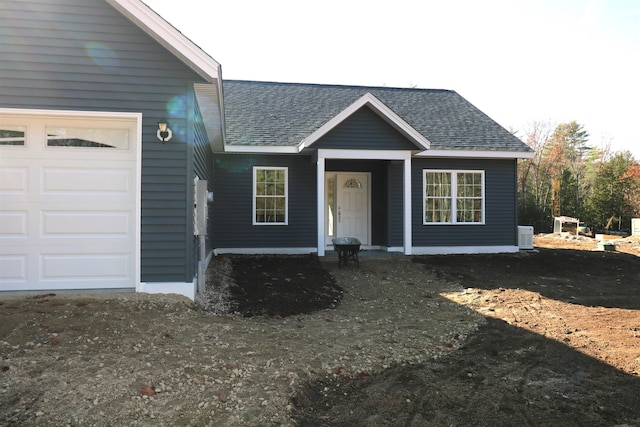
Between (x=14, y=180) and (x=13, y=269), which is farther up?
(x=14, y=180)

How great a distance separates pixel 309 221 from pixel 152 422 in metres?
9.93

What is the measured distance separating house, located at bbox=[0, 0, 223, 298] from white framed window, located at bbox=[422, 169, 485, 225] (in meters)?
8.63

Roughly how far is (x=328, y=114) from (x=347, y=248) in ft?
17.1

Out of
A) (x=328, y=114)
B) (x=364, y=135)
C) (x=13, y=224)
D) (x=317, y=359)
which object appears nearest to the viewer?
(x=317, y=359)

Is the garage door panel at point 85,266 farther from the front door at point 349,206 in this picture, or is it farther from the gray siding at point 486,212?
the gray siding at point 486,212

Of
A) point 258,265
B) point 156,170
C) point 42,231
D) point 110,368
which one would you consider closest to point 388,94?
point 258,265

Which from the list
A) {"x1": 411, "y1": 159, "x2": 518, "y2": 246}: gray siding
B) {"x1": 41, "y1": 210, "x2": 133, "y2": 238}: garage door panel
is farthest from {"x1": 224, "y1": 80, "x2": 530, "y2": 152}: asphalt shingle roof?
{"x1": 41, "y1": 210, "x2": 133, "y2": 238}: garage door panel

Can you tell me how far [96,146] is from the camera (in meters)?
6.59

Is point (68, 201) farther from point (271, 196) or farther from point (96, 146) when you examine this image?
point (271, 196)

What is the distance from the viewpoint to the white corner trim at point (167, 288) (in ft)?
21.6

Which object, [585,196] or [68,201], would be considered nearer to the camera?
[68,201]

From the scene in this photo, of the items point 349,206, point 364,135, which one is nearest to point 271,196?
point 349,206

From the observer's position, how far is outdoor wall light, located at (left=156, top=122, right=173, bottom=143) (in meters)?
6.54

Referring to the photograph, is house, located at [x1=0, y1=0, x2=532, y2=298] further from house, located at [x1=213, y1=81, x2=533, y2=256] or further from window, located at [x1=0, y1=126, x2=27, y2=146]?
house, located at [x1=213, y1=81, x2=533, y2=256]
